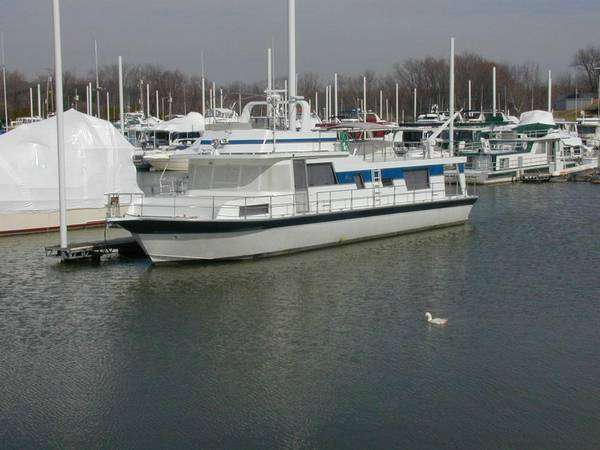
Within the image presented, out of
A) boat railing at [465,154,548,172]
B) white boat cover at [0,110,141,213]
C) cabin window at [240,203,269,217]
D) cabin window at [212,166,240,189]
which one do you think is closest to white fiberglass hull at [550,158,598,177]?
boat railing at [465,154,548,172]

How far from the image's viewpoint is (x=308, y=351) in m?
18.0

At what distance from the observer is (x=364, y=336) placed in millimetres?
18969

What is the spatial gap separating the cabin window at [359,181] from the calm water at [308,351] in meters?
2.78

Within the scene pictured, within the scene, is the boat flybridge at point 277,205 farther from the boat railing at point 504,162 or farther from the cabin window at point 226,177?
the boat railing at point 504,162

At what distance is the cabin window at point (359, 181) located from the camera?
1217 inches

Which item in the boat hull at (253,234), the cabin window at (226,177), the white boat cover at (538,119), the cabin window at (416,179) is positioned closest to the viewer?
the boat hull at (253,234)

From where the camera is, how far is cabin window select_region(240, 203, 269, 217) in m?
26.6

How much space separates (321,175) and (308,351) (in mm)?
12439

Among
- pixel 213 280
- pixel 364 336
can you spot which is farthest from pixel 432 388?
pixel 213 280

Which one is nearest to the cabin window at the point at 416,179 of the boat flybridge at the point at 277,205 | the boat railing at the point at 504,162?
the boat flybridge at the point at 277,205

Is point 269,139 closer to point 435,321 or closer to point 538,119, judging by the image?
point 435,321

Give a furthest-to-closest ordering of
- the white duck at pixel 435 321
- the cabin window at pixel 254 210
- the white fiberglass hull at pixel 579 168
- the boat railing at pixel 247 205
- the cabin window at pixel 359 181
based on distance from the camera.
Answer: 1. the white fiberglass hull at pixel 579 168
2. the cabin window at pixel 359 181
3. the cabin window at pixel 254 210
4. the boat railing at pixel 247 205
5. the white duck at pixel 435 321

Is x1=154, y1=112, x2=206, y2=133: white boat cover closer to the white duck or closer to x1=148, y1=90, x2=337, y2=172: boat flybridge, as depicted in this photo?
x1=148, y1=90, x2=337, y2=172: boat flybridge

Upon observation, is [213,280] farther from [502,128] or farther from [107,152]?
[502,128]
